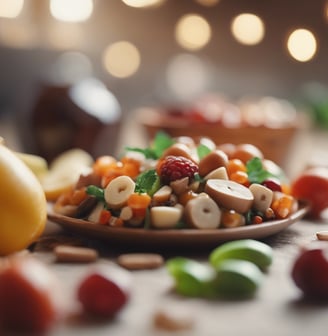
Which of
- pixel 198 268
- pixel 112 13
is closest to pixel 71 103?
pixel 112 13

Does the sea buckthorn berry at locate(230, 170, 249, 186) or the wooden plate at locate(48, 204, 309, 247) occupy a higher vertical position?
the sea buckthorn berry at locate(230, 170, 249, 186)

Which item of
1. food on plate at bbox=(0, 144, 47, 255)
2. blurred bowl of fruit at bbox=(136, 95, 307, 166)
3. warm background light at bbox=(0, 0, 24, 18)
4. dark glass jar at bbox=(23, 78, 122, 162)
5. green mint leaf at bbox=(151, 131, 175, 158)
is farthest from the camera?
warm background light at bbox=(0, 0, 24, 18)

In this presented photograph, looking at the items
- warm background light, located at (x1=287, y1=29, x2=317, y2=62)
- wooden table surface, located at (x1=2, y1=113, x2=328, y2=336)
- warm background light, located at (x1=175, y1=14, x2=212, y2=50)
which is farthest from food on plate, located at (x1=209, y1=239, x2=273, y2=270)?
warm background light, located at (x1=175, y1=14, x2=212, y2=50)

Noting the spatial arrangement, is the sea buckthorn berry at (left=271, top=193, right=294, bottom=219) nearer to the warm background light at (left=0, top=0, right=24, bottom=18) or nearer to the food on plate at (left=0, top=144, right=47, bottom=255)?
the food on plate at (left=0, top=144, right=47, bottom=255)

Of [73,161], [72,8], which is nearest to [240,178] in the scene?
[73,161]

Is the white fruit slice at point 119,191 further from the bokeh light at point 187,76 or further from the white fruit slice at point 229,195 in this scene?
the bokeh light at point 187,76

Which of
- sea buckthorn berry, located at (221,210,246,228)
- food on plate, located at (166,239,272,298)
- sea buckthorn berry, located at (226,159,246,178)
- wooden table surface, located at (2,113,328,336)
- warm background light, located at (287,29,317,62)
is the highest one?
warm background light, located at (287,29,317,62)

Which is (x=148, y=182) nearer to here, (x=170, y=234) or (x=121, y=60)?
(x=170, y=234)
